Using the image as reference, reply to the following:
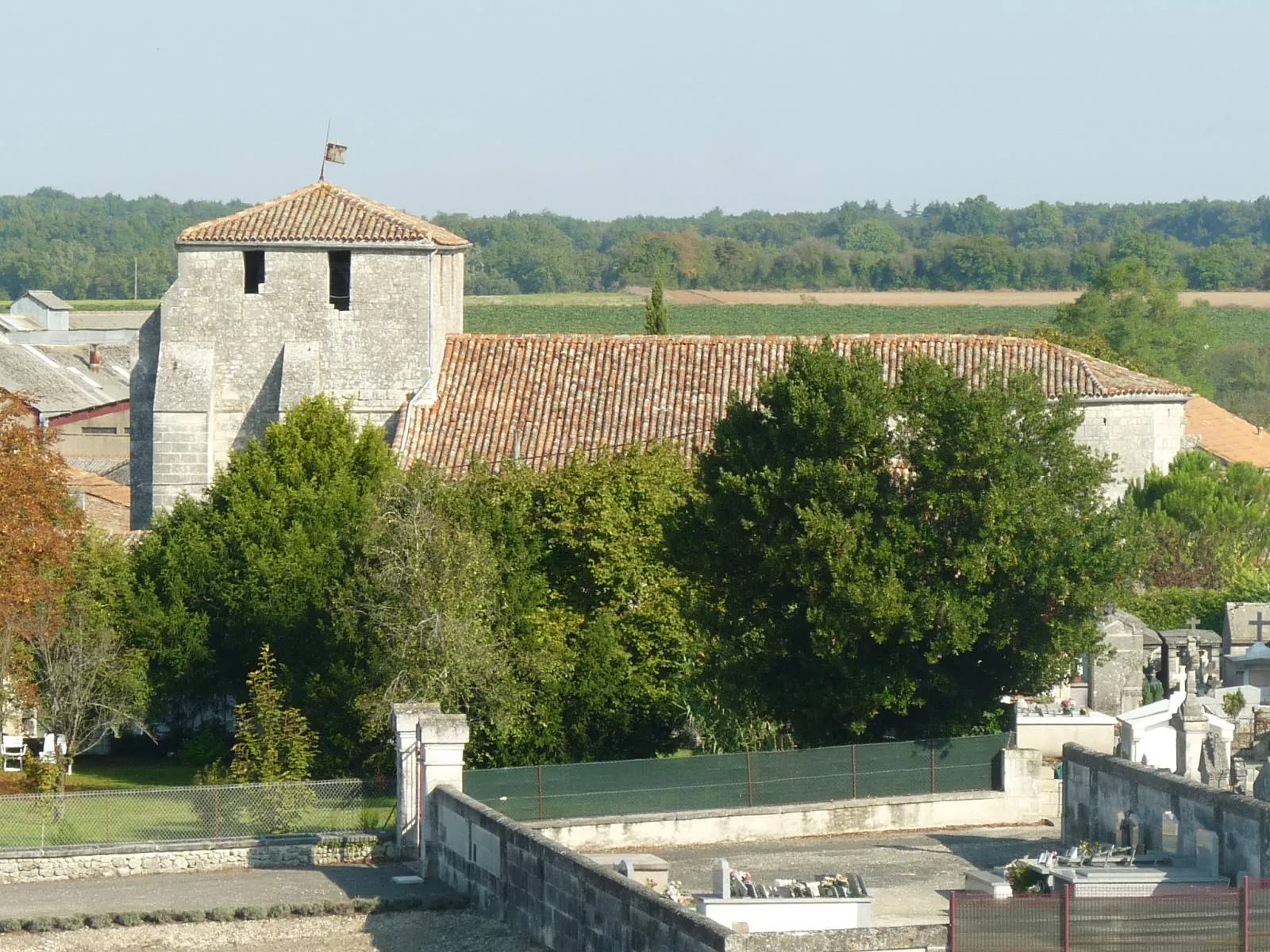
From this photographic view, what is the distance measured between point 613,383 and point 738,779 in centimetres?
1760

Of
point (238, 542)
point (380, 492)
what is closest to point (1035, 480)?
point (380, 492)

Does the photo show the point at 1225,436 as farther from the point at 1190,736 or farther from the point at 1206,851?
the point at 1206,851

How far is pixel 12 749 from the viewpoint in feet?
116

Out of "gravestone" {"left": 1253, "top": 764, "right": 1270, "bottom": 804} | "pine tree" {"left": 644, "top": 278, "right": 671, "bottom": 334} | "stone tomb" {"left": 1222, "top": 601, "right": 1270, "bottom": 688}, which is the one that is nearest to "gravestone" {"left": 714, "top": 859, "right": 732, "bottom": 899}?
"gravestone" {"left": 1253, "top": 764, "right": 1270, "bottom": 804}

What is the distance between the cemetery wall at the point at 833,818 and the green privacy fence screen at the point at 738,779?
0.66ft

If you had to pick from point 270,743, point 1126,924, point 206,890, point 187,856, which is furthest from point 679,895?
point 270,743

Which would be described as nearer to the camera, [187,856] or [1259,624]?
[187,856]

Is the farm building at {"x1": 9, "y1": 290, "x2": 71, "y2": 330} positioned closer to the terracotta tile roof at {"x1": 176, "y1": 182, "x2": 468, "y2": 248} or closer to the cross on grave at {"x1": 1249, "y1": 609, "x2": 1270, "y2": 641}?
the terracotta tile roof at {"x1": 176, "y1": 182, "x2": 468, "y2": 248}

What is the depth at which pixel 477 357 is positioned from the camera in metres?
45.3

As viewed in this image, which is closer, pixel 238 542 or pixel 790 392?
pixel 790 392

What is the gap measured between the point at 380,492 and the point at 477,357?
10413 mm

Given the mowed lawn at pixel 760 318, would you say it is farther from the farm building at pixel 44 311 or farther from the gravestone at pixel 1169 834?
the gravestone at pixel 1169 834

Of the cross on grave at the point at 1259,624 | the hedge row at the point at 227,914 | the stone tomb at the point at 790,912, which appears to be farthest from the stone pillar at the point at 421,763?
the cross on grave at the point at 1259,624

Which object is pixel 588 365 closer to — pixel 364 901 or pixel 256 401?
pixel 256 401
